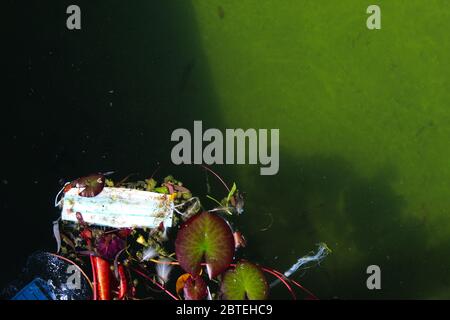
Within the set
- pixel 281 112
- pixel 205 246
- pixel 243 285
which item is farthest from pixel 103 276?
pixel 281 112

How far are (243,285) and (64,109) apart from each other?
83 centimetres

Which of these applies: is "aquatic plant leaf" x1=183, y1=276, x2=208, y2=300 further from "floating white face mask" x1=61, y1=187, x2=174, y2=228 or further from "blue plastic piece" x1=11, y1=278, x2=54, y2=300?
"blue plastic piece" x1=11, y1=278, x2=54, y2=300

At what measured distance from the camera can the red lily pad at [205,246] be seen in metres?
1.43

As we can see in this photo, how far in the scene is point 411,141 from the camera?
1516 mm

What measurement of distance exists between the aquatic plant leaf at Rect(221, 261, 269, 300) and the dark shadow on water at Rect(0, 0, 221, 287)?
44 cm

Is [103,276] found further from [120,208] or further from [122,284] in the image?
[120,208]

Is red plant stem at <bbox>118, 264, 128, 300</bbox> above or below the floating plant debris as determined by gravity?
below

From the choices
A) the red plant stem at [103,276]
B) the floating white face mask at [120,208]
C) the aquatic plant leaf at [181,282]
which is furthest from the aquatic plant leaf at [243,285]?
the red plant stem at [103,276]

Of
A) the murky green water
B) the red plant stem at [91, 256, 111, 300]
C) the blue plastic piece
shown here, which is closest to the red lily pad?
the murky green water

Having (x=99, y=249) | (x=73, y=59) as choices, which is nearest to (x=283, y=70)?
(x=73, y=59)

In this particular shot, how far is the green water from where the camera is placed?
150 cm

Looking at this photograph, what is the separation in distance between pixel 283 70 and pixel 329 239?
0.60 m

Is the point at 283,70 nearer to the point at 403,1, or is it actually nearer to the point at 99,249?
the point at 403,1

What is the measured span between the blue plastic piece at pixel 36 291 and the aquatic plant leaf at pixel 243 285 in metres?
0.58
